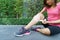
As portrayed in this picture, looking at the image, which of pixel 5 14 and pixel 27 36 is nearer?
pixel 27 36

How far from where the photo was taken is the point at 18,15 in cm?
A: 783

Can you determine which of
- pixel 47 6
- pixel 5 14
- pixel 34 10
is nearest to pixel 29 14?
pixel 34 10

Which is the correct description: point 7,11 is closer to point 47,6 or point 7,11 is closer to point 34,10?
point 34,10

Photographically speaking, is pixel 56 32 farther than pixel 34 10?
No

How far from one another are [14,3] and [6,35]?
9.34ft

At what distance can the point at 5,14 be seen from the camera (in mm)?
7766

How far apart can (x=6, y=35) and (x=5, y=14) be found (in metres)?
2.63

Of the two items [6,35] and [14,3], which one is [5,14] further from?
[6,35]

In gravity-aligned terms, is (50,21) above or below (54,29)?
above

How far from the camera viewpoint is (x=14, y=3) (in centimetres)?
792

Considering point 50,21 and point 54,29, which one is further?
point 50,21

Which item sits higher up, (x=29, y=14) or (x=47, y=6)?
(x=47, y=6)

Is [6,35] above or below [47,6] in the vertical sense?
below

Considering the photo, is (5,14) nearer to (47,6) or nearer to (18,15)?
(18,15)
